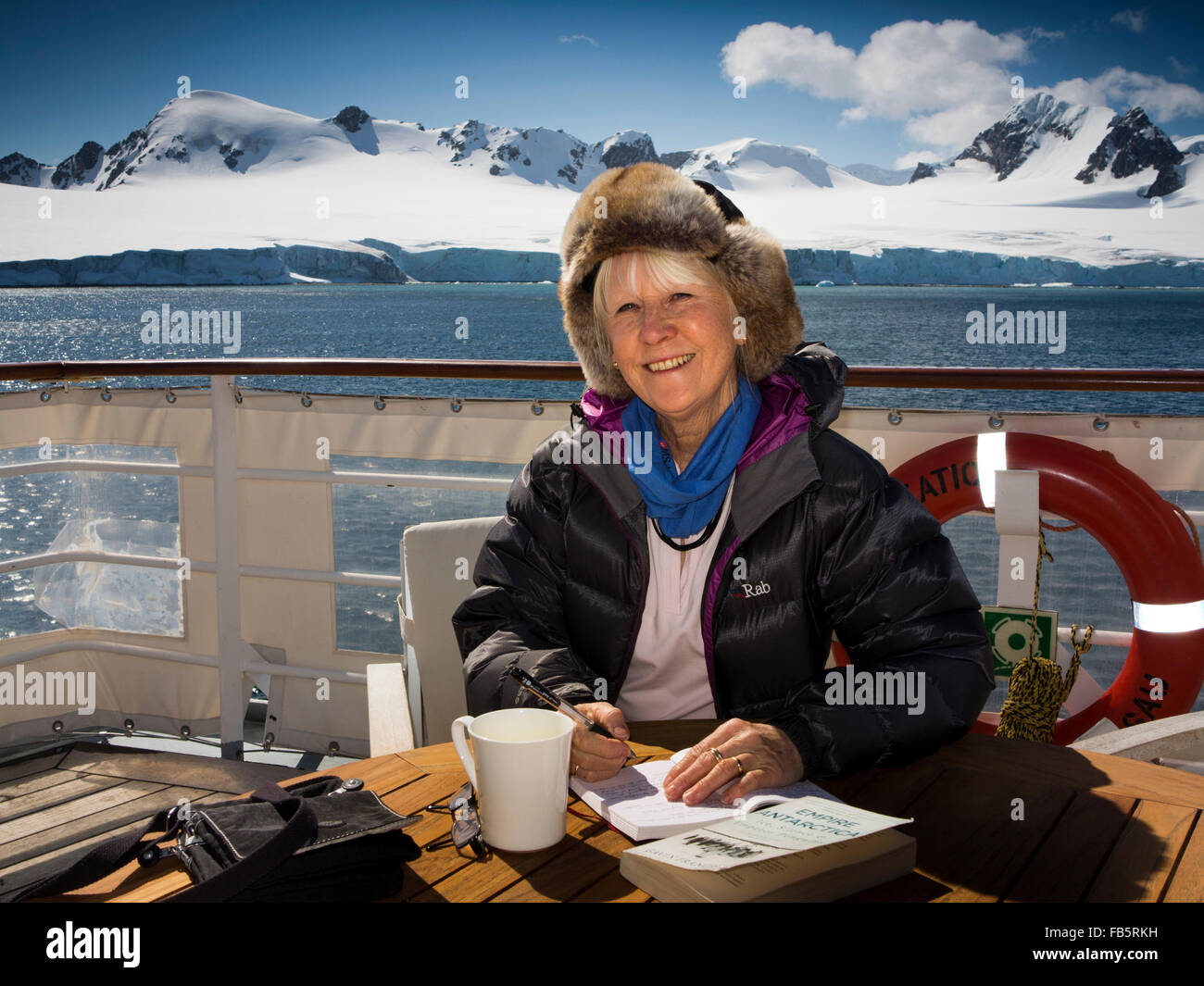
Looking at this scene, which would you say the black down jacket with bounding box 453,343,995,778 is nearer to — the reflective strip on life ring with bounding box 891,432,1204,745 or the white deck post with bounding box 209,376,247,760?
the reflective strip on life ring with bounding box 891,432,1204,745

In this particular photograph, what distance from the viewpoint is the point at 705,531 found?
138 cm

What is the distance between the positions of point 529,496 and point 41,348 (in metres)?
52.1

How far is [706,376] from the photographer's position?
4.84ft

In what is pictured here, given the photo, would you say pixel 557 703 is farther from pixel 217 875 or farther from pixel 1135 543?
pixel 1135 543

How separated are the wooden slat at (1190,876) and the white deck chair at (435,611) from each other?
1084 millimetres

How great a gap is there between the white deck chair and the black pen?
586 mm

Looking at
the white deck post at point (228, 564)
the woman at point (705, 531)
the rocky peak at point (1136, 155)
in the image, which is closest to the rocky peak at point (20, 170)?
the rocky peak at point (1136, 155)

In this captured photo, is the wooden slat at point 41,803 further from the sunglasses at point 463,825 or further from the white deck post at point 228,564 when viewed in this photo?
the sunglasses at point 463,825

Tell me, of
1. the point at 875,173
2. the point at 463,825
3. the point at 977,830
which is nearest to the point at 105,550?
the point at 463,825

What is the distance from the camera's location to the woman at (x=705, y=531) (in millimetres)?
1178

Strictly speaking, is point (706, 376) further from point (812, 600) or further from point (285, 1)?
point (285, 1)

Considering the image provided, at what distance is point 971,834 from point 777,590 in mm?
457
